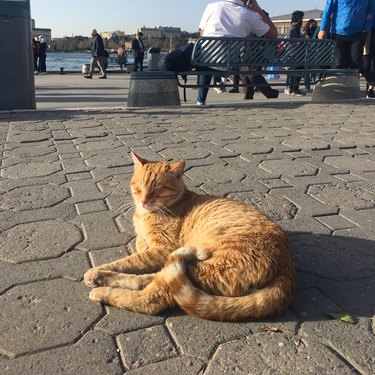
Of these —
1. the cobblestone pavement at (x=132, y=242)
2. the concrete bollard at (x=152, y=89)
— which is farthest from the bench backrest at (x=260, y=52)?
the cobblestone pavement at (x=132, y=242)

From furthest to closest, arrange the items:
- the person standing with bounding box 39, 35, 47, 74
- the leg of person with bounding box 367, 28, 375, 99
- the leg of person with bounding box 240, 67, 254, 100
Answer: the person standing with bounding box 39, 35, 47, 74 < the leg of person with bounding box 367, 28, 375, 99 < the leg of person with bounding box 240, 67, 254, 100

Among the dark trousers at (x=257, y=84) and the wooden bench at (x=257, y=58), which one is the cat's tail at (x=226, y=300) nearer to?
the wooden bench at (x=257, y=58)

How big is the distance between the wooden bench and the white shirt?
1.04 feet

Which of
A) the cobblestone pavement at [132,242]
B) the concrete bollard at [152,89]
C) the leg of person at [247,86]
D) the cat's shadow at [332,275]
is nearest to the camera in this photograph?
the cobblestone pavement at [132,242]

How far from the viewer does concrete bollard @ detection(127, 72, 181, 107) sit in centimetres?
793

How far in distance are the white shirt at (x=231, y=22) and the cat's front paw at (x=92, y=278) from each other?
7.08 m

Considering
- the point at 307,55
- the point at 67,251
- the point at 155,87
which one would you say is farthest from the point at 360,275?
the point at 307,55

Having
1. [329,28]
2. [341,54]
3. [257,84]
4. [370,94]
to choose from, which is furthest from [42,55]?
[370,94]

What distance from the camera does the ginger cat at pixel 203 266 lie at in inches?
73.7

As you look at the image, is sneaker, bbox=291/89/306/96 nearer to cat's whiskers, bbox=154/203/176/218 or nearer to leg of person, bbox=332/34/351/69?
leg of person, bbox=332/34/351/69

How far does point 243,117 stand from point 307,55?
2788 mm

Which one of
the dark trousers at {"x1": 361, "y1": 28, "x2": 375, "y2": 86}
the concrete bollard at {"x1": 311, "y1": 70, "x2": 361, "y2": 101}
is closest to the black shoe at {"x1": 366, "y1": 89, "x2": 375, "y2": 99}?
the dark trousers at {"x1": 361, "y1": 28, "x2": 375, "y2": 86}

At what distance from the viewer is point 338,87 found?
9070 mm

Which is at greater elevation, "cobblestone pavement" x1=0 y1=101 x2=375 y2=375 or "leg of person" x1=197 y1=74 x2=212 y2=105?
"leg of person" x1=197 y1=74 x2=212 y2=105
